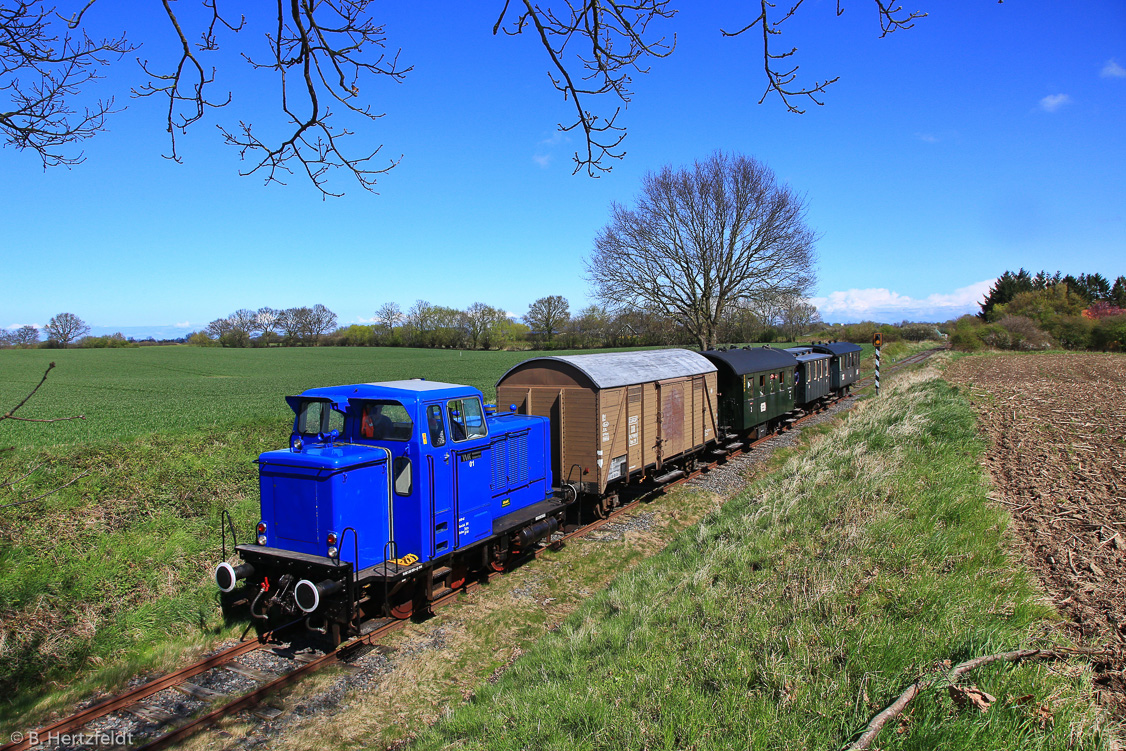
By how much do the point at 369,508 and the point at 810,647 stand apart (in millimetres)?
5462

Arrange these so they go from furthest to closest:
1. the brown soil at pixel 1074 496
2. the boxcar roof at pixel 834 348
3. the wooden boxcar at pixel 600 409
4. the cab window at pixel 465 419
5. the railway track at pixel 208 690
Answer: the boxcar roof at pixel 834 348
the wooden boxcar at pixel 600 409
the cab window at pixel 465 419
the railway track at pixel 208 690
the brown soil at pixel 1074 496

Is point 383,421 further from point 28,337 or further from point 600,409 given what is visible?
point 28,337

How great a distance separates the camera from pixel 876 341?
27.6 m

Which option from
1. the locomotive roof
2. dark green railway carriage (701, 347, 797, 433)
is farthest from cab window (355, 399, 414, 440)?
dark green railway carriage (701, 347, 797, 433)

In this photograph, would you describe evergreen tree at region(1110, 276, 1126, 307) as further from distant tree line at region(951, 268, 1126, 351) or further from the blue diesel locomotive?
the blue diesel locomotive

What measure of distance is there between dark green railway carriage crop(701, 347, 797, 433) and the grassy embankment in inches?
360

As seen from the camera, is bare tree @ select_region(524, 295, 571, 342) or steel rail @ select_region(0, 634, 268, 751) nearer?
steel rail @ select_region(0, 634, 268, 751)

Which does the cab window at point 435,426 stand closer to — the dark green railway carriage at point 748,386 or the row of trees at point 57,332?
the dark green railway carriage at point 748,386

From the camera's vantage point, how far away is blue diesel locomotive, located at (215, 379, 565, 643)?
277 inches

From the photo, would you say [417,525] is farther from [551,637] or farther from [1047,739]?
[1047,739]

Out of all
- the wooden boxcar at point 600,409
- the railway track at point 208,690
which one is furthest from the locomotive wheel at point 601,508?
the railway track at point 208,690

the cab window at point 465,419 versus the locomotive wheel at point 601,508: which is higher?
the cab window at point 465,419

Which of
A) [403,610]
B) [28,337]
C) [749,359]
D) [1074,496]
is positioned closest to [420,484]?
[403,610]

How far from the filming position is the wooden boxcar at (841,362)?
29.0 meters
